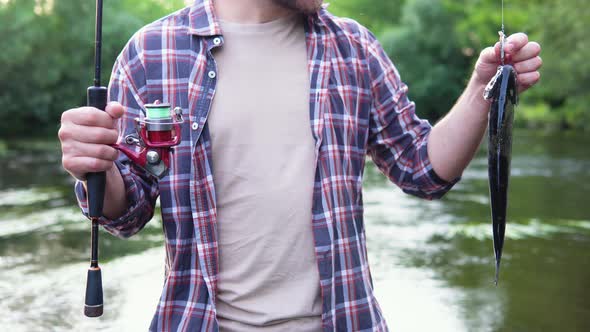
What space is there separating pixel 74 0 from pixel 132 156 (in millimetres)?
43286

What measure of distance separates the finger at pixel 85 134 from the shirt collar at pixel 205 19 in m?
0.55

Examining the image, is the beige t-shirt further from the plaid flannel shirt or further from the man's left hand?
the man's left hand

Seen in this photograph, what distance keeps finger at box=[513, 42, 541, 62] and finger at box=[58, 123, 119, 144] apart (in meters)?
1.17

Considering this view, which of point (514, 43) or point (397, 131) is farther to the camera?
point (397, 131)

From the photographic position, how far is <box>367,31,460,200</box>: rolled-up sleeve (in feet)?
8.05

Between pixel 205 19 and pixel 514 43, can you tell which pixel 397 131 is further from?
pixel 205 19

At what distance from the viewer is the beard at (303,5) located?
2.29 meters

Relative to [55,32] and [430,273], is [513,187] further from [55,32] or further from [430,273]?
[55,32]

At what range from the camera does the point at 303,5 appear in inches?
90.4

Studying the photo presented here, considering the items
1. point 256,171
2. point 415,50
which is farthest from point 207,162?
point 415,50

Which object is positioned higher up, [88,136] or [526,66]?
[526,66]

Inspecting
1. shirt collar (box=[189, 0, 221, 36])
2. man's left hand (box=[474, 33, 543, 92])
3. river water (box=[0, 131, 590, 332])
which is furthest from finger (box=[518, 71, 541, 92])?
river water (box=[0, 131, 590, 332])

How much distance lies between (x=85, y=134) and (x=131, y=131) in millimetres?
366

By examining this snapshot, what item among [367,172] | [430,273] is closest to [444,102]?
[367,172]
